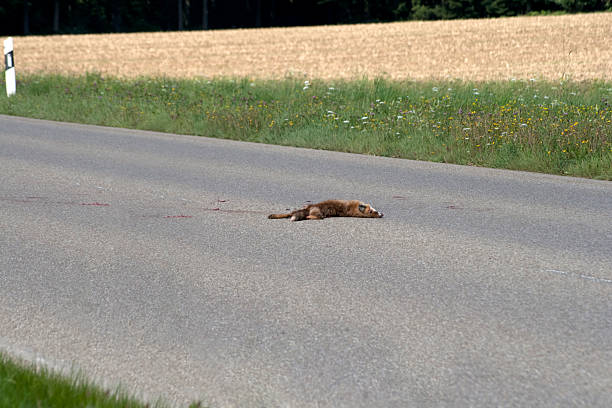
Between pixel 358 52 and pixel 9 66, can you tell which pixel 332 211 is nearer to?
pixel 9 66

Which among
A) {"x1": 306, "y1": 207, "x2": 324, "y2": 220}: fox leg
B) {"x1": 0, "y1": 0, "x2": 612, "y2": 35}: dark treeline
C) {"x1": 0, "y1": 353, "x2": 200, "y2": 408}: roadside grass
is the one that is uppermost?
{"x1": 0, "y1": 0, "x2": 612, "y2": 35}: dark treeline

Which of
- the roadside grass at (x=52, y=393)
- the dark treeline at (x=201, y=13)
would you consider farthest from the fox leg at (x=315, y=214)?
the dark treeline at (x=201, y=13)

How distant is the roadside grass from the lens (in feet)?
9.40

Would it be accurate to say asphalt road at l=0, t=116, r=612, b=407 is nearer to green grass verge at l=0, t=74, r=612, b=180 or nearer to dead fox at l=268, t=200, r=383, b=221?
dead fox at l=268, t=200, r=383, b=221

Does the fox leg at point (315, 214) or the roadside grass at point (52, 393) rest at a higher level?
the roadside grass at point (52, 393)

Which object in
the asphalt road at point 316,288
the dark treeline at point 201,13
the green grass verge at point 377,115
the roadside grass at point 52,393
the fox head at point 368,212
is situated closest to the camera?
the roadside grass at point 52,393

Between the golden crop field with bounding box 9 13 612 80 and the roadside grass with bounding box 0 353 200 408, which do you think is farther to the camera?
the golden crop field with bounding box 9 13 612 80

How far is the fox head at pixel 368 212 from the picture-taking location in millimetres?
6980

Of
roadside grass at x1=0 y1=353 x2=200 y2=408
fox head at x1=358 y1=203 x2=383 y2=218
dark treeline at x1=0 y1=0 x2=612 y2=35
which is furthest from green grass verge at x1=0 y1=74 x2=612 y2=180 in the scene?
dark treeline at x1=0 y1=0 x2=612 y2=35

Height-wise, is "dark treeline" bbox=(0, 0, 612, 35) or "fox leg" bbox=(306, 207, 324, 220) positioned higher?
"dark treeline" bbox=(0, 0, 612, 35)

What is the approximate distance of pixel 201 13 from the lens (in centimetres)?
9169

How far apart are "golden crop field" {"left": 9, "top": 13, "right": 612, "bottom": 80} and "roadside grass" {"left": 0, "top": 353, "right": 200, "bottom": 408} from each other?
2289 cm

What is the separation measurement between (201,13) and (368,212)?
293ft

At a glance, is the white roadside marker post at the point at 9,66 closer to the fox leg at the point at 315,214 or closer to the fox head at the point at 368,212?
the fox leg at the point at 315,214
